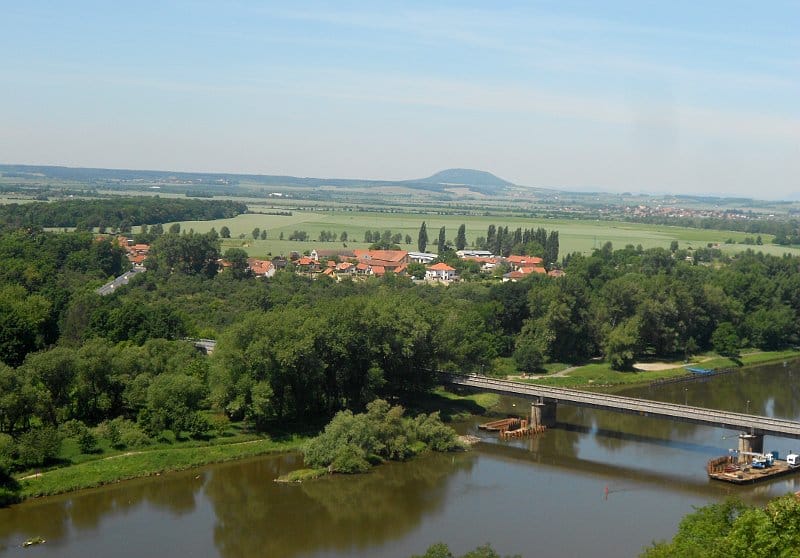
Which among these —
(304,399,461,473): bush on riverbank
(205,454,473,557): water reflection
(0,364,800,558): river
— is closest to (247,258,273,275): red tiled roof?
(304,399,461,473): bush on riverbank

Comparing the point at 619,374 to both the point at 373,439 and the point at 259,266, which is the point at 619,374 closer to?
the point at 373,439

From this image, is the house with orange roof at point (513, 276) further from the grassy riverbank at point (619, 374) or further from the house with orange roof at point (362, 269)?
the grassy riverbank at point (619, 374)

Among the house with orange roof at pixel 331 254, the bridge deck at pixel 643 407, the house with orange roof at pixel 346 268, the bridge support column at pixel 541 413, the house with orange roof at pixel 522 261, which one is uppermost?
the house with orange roof at pixel 522 261

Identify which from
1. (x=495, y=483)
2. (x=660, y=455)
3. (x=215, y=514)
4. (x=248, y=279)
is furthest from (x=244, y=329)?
(x=248, y=279)

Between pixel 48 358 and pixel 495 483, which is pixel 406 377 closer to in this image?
pixel 495 483

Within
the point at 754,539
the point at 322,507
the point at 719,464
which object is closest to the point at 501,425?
the point at 719,464

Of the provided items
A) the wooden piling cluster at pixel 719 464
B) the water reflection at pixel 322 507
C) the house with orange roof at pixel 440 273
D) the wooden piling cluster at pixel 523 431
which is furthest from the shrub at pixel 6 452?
the house with orange roof at pixel 440 273
